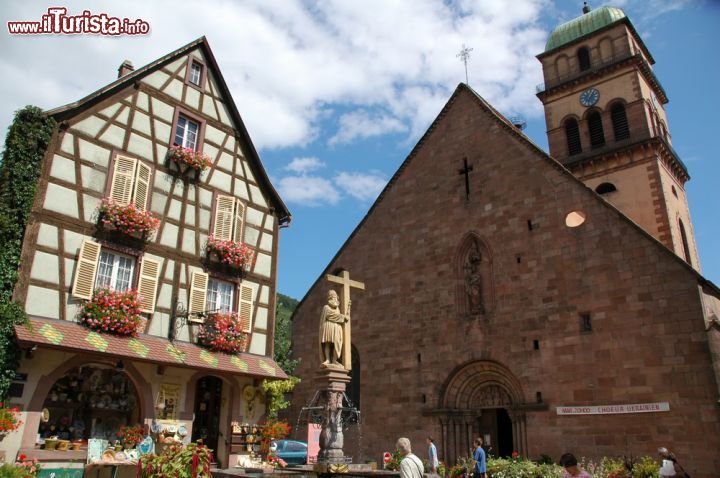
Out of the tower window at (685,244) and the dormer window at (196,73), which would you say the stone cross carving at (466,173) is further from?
the tower window at (685,244)

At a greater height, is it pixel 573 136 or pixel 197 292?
pixel 573 136

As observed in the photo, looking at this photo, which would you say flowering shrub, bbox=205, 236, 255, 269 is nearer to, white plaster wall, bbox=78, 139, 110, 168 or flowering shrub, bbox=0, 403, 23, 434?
white plaster wall, bbox=78, 139, 110, 168

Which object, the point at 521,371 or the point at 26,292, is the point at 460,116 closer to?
the point at 521,371

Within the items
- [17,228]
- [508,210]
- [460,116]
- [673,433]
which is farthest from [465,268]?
[17,228]

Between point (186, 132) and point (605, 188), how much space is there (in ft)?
61.0

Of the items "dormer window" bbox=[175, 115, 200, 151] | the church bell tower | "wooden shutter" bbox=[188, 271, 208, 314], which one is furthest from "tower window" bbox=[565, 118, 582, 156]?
"wooden shutter" bbox=[188, 271, 208, 314]

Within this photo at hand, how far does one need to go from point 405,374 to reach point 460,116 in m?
9.57

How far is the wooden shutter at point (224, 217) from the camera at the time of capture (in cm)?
1506

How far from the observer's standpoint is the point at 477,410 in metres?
18.5

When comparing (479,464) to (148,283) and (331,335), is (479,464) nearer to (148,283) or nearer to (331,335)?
(331,335)

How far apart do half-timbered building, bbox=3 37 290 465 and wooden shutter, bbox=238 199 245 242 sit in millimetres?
52

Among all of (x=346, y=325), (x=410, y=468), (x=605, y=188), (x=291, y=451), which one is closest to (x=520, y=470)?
(x=346, y=325)

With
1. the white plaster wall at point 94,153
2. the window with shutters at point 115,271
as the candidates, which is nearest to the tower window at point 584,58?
the white plaster wall at point 94,153

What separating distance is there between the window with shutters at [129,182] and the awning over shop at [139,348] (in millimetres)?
2973
